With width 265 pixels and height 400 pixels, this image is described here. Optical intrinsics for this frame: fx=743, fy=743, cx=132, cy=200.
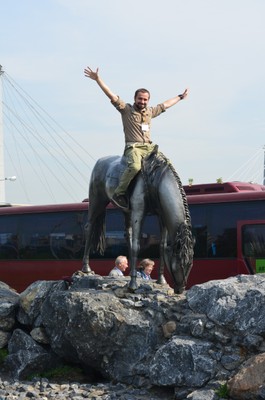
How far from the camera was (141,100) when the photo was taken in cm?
959

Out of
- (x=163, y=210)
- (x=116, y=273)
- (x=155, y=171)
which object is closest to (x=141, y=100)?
(x=155, y=171)

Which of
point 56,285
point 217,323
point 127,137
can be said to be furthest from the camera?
point 56,285

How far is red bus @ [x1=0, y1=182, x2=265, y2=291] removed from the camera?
51.0 feet

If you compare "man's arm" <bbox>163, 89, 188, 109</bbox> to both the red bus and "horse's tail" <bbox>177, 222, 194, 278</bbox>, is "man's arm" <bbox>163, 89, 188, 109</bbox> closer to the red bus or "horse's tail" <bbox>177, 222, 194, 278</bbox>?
"horse's tail" <bbox>177, 222, 194, 278</bbox>

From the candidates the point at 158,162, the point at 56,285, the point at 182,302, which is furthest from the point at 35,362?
the point at 158,162

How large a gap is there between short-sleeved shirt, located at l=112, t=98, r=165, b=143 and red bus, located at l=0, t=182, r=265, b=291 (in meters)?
6.26

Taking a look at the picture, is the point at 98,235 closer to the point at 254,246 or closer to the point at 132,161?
the point at 132,161

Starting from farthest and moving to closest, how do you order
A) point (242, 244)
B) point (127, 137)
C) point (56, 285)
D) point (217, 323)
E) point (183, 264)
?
point (242, 244), point (56, 285), point (127, 137), point (183, 264), point (217, 323)

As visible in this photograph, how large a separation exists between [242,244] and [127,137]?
6.54 m

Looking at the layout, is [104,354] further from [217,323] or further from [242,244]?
[242,244]

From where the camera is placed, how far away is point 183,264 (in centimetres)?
901

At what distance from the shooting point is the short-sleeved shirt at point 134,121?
9602 millimetres

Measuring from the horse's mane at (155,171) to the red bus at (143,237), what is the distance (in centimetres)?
639

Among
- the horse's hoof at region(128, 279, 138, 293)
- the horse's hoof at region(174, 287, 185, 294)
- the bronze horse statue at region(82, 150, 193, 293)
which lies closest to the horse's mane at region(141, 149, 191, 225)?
the bronze horse statue at region(82, 150, 193, 293)
